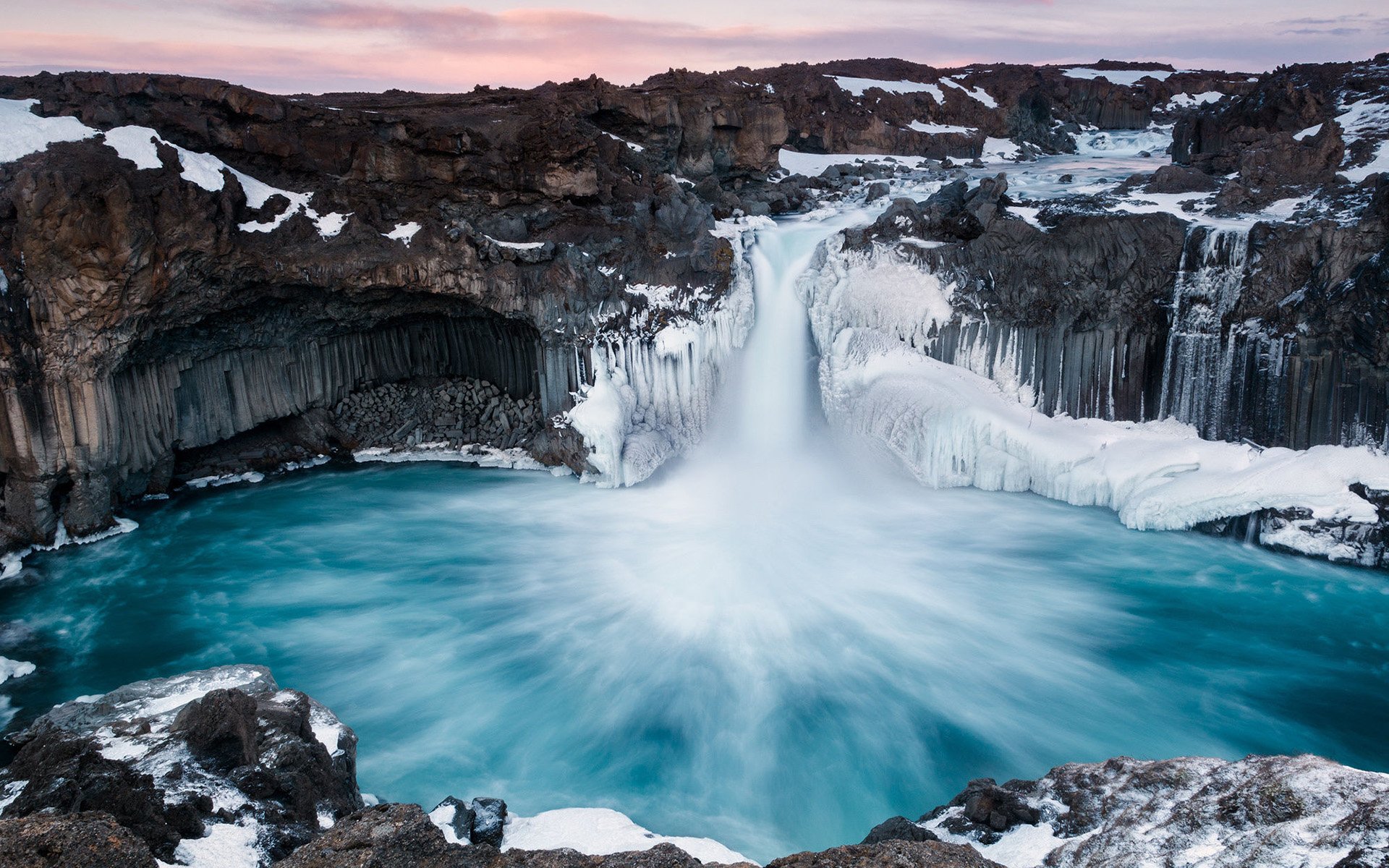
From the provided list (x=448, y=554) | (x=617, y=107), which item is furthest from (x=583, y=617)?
(x=617, y=107)

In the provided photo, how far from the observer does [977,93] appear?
35719 millimetres

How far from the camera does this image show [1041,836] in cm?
631

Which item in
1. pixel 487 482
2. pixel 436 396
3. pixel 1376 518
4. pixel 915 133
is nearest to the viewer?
pixel 1376 518

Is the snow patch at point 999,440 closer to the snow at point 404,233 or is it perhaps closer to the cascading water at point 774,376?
the cascading water at point 774,376

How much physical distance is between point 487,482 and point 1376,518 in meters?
13.5

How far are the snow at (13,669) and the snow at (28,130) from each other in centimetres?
698

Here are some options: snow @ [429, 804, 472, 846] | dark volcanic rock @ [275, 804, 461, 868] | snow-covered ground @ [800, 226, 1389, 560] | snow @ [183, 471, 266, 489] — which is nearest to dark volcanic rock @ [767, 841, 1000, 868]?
dark volcanic rock @ [275, 804, 461, 868]

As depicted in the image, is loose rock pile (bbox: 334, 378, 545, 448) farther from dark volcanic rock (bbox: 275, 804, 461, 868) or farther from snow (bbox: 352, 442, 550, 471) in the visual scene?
dark volcanic rock (bbox: 275, 804, 461, 868)

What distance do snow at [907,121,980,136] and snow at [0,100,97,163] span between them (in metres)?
24.9

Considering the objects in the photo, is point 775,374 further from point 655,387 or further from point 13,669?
point 13,669

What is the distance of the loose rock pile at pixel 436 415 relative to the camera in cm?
1738

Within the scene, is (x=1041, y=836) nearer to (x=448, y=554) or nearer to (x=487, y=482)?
(x=448, y=554)

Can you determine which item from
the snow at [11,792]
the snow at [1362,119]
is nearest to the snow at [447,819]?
the snow at [11,792]

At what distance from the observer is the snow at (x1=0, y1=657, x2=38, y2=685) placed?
1061 centimetres
